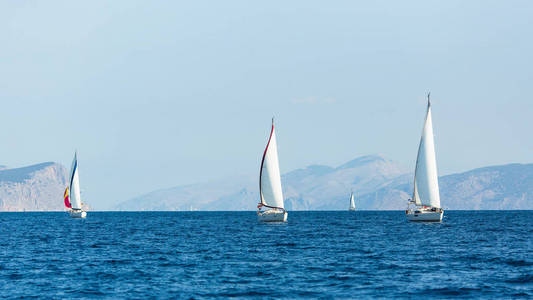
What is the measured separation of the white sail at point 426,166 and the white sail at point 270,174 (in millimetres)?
22110

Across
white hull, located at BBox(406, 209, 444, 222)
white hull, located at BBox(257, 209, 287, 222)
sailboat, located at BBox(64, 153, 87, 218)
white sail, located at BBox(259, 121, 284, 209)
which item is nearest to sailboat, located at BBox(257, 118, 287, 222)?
white sail, located at BBox(259, 121, 284, 209)

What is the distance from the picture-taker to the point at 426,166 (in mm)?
116562

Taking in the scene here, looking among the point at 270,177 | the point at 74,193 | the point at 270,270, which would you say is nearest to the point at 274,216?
the point at 270,177

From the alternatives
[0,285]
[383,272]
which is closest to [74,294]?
[0,285]

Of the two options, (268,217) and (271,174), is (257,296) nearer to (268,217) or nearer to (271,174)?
(271,174)

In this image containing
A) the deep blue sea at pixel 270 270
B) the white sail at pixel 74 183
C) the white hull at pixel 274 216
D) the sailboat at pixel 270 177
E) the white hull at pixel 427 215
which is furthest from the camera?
the white sail at pixel 74 183

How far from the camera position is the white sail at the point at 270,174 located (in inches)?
4441

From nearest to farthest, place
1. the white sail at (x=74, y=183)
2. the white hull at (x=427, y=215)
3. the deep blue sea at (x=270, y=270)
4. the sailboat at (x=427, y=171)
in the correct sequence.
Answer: the deep blue sea at (x=270, y=270) < the sailboat at (x=427, y=171) < the white hull at (x=427, y=215) < the white sail at (x=74, y=183)

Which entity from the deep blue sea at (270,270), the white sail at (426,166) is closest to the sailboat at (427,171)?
the white sail at (426,166)

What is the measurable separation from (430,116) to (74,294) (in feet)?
281

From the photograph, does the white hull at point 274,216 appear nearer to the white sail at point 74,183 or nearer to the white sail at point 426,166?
the white sail at point 426,166

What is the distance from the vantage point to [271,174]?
4498 inches

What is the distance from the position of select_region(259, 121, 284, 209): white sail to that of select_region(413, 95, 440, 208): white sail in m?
22.1

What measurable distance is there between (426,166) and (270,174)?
80.7 feet
